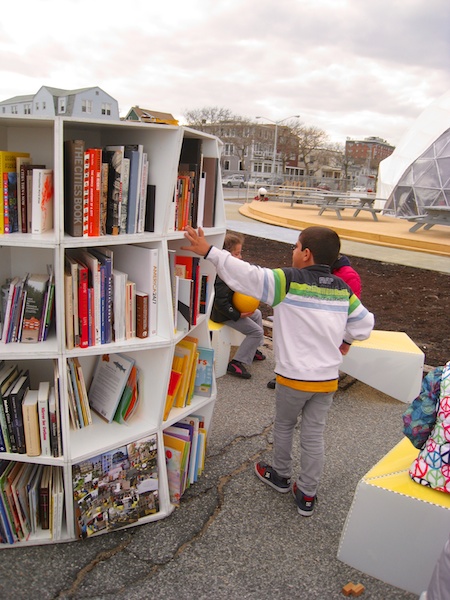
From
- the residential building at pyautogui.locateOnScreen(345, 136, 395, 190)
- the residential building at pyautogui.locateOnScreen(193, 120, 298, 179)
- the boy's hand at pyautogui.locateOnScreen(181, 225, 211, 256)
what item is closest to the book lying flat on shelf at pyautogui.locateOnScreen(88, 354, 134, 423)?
the boy's hand at pyautogui.locateOnScreen(181, 225, 211, 256)

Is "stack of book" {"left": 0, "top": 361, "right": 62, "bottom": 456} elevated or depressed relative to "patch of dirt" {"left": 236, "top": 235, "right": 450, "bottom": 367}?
elevated

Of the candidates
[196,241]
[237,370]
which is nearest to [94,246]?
[196,241]

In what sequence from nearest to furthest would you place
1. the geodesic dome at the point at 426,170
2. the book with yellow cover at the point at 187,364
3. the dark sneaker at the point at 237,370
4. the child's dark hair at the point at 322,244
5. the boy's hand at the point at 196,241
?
the boy's hand at the point at 196,241
the child's dark hair at the point at 322,244
the book with yellow cover at the point at 187,364
the dark sneaker at the point at 237,370
the geodesic dome at the point at 426,170

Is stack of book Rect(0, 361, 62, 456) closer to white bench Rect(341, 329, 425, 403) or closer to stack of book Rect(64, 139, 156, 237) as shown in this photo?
stack of book Rect(64, 139, 156, 237)

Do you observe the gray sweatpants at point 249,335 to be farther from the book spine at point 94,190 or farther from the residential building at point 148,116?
the book spine at point 94,190

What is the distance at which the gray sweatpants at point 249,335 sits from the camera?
16.3 ft

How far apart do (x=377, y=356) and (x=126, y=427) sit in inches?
107

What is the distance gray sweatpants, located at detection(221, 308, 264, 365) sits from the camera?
195 inches

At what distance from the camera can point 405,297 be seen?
8664mm

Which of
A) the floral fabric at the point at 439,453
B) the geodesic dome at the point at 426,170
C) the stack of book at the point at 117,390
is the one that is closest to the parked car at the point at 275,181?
the geodesic dome at the point at 426,170

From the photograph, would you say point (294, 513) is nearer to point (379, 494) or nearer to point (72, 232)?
point (379, 494)

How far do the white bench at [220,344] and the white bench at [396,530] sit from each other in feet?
8.46

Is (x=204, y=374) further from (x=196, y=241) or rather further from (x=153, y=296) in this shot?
(x=196, y=241)

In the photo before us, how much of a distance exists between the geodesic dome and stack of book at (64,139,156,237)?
17.7 metres
